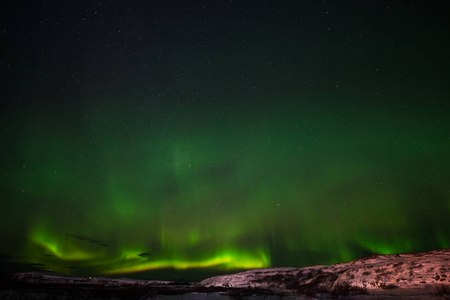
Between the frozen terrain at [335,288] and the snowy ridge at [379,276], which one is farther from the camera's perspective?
the snowy ridge at [379,276]

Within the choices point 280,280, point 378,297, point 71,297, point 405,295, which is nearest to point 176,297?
point 71,297

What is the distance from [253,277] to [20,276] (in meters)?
60.1

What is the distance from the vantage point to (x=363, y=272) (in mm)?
41375

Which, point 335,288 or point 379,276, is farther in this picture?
point 335,288

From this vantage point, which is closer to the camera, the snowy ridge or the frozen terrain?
the frozen terrain

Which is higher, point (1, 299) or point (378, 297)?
point (1, 299)

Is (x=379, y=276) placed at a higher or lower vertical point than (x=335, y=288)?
higher

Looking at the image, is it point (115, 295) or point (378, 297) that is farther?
point (115, 295)

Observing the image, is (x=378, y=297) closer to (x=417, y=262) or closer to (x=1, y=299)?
(x=417, y=262)

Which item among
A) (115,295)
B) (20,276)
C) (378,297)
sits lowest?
(378,297)

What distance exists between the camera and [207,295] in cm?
2914

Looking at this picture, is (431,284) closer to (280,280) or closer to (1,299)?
(280,280)

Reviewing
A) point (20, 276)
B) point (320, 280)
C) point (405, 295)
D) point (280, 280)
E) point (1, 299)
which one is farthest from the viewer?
point (20, 276)

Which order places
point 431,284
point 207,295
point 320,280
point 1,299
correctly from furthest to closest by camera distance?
point 320,280
point 1,299
point 207,295
point 431,284
